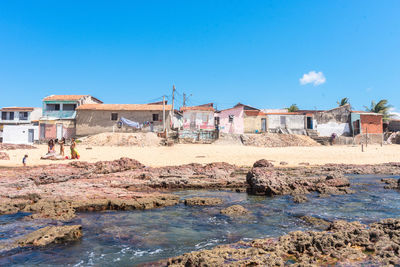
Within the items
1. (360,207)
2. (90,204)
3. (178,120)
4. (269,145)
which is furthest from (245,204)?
(178,120)

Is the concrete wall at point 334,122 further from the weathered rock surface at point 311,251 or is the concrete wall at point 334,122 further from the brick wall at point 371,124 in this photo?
the weathered rock surface at point 311,251

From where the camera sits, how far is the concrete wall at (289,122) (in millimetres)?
37531

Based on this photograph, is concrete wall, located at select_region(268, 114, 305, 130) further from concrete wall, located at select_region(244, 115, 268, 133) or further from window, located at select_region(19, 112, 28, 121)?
window, located at select_region(19, 112, 28, 121)

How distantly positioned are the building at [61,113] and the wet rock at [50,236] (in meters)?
33.9

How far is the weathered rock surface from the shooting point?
10.9ft

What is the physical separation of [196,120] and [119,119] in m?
10.5

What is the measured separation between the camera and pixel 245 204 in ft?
23.1

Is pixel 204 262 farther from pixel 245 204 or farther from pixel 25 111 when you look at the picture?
pixel 25 111

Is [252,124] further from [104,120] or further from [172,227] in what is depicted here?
[172,227]

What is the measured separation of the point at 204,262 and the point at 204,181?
707 centimetres

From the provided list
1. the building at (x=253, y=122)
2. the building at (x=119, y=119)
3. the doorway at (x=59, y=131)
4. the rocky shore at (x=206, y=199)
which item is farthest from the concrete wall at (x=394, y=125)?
the doorway at (x=59, y=131)

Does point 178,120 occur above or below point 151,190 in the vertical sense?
above

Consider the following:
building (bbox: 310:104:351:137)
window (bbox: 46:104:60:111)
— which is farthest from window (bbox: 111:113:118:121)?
building (bbox: 310:104:351:137)

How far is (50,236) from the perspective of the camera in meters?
4.20
